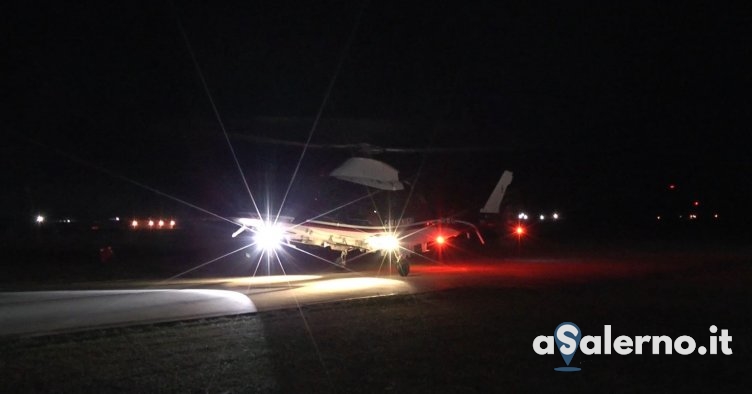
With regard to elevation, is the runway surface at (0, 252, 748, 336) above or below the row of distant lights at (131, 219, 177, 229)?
below

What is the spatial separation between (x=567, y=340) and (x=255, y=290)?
7.77 metres

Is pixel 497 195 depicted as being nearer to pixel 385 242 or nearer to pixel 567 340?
pixel 385 242

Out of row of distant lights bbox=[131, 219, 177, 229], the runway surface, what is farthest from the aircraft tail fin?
row of distant lights bbox=[131, 219, 177, 229]

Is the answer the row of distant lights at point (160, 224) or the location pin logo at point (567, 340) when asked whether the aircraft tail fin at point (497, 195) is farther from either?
the row of distant lights at point (160, 224)

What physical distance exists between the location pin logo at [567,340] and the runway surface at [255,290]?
4.86 meters

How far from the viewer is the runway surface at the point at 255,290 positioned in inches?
428

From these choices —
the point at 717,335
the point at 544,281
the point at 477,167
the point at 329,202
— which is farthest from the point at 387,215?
the point at 477,167

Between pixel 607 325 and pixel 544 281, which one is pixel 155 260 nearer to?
pixel 544 281

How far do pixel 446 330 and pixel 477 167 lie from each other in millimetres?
42564

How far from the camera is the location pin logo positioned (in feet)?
27.2

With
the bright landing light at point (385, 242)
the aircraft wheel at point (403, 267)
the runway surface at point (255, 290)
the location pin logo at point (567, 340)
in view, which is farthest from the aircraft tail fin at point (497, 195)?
the location pin logo at point (567, 340)

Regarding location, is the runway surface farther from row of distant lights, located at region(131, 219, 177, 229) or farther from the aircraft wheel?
row of distant lights, located at region(131, 219, 177, 229)

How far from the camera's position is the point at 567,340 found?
9281 millimetres

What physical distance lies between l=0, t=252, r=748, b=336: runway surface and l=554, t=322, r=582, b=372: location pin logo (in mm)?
4857
